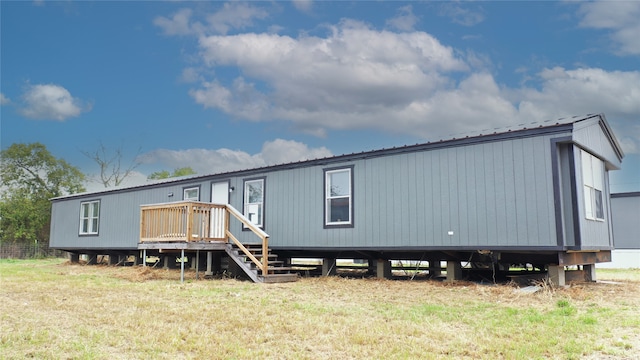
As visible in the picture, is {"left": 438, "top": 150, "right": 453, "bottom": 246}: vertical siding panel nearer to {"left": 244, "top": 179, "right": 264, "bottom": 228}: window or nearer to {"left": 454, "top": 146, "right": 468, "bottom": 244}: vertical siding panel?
{"left": 454, "top": 146, "right": 468, "bottom": 244}: vertical siding panel

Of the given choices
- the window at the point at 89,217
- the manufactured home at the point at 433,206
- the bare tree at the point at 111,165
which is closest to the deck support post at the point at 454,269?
the manufactured home at the point at 433,206

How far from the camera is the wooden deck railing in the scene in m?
12.6

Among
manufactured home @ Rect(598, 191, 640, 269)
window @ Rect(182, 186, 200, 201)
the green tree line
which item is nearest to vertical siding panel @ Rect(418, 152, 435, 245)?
window @ Rect(182, 186, 200, 201)

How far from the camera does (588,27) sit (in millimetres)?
20109

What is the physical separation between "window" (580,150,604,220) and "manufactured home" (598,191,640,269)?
10049 mm

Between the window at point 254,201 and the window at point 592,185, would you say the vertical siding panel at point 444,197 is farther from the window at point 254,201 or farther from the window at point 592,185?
the window at point 254,201

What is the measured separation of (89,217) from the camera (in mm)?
21344

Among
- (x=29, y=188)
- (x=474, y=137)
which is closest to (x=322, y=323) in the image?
(x=474, y=137)

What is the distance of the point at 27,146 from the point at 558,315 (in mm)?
37012

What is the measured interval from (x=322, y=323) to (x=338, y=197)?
21.1ft

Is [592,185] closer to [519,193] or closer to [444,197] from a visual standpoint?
[519,193]

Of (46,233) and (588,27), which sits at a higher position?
(588,27)

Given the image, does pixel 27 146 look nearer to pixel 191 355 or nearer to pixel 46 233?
pixel 46 233

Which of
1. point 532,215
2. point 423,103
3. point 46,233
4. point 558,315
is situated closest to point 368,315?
point 558,315
